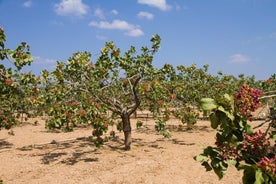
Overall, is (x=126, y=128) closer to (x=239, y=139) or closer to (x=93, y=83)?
(x=93, y=83)

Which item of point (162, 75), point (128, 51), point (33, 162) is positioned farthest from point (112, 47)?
point (33, 162)

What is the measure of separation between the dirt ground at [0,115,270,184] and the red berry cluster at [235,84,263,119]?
8.15 meters

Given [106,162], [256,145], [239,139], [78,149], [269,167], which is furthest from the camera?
[78,149]

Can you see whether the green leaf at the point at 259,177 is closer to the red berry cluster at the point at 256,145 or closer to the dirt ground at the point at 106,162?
the red berry cluster at the point at 256,145

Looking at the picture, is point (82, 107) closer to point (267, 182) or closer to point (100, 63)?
point (100, 63)

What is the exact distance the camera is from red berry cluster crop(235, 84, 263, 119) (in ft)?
8.36

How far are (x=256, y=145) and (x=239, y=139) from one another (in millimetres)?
274

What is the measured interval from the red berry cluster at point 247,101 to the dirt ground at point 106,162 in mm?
8150

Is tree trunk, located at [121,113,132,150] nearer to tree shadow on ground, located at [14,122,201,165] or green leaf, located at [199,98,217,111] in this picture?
tree shadow on ground, located at [14,122,201,165]

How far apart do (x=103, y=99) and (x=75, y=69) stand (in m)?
2.29

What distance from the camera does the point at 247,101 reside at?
2.54m

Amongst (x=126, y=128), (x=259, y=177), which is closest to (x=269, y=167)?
(x=259, y=177)

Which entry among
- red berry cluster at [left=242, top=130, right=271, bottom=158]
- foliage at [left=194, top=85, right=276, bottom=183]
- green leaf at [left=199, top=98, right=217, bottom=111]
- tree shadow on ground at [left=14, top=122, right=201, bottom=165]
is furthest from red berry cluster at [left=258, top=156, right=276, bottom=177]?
tree shadow on ground at [left=14, top=122, right=201, bottom=165]

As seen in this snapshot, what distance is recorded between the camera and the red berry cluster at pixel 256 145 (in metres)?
2.90
